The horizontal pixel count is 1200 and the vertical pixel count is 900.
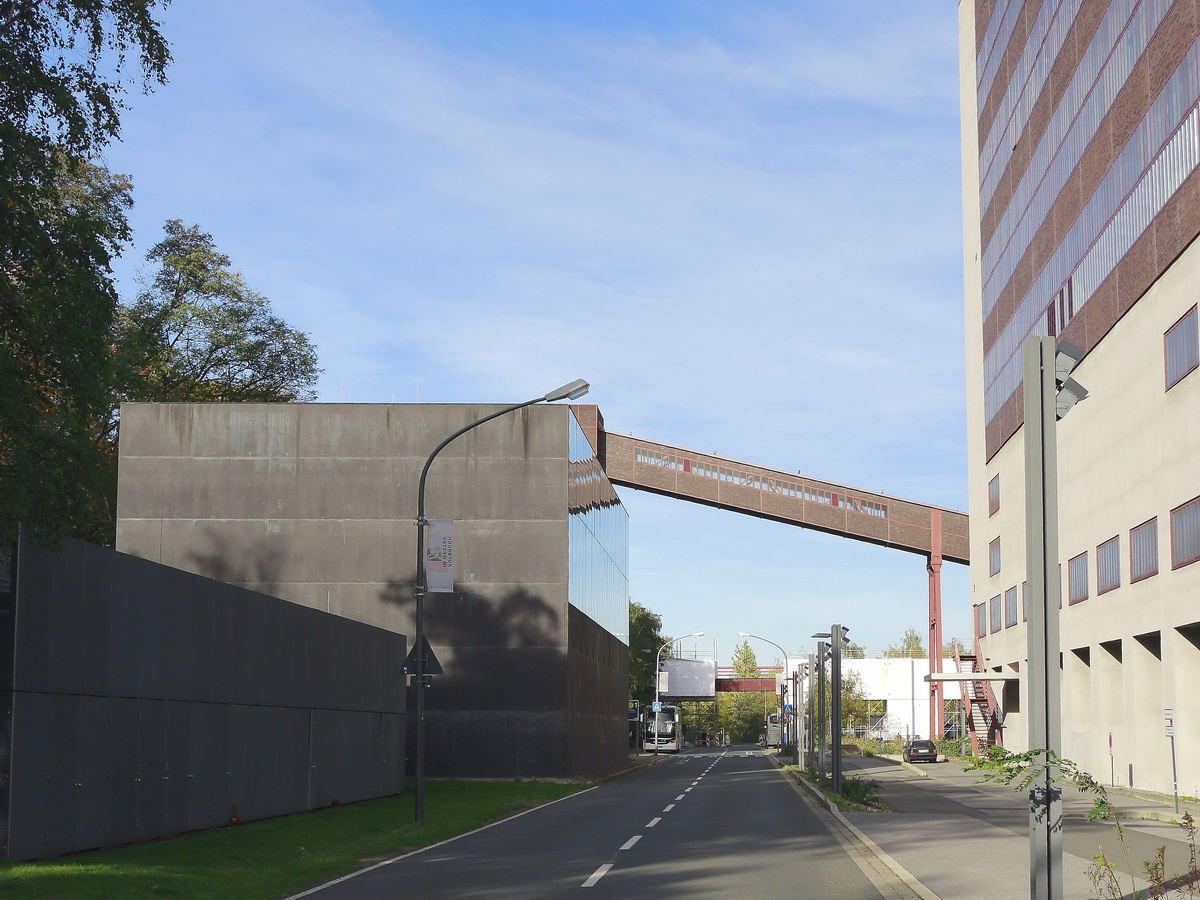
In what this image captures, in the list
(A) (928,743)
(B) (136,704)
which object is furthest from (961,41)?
(B) (136,704)

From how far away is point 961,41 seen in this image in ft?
250

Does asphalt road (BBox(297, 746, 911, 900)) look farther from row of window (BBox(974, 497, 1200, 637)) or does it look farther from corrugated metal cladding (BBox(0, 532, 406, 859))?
row of window (BBox(974, 497, 1200, 637))

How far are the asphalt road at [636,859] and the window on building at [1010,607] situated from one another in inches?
1267

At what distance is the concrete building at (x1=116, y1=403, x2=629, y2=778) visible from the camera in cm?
4556

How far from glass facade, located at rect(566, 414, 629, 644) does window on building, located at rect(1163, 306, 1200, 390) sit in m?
20.3

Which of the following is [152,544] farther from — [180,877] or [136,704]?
[180,877]

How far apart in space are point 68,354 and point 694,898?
10097 mm

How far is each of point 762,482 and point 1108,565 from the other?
32.0 meters

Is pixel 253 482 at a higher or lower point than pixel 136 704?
higher

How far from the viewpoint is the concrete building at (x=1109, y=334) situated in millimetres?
35438

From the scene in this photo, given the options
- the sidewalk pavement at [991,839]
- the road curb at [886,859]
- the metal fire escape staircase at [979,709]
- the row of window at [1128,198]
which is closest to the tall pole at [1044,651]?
the sidewalk pavement at [991,839]

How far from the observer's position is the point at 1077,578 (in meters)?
47.8

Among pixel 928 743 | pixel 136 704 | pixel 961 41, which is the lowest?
pixel 928 743

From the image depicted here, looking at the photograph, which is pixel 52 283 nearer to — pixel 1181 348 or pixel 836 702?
pixel 836 702
